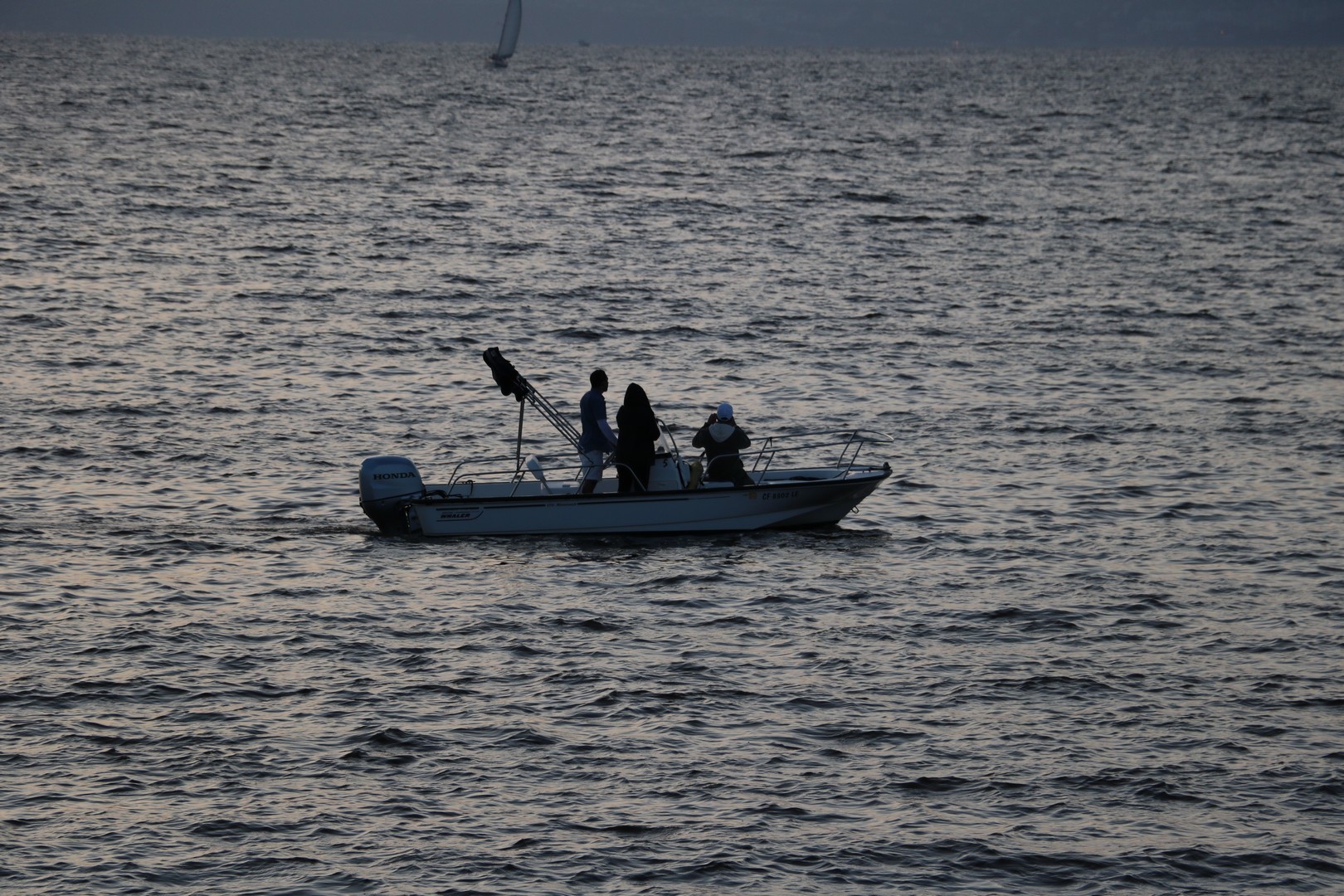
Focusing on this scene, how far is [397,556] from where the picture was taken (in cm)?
2141

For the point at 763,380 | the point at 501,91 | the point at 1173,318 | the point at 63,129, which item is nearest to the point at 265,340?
the point at 763,380

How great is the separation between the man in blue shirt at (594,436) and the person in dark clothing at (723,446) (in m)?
1.22

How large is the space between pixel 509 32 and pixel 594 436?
151093 millimetres

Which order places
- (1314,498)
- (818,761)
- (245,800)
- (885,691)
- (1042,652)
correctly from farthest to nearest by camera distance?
(1314,498) → (1042,652) → (885,691) → (818,761) → (245,800)

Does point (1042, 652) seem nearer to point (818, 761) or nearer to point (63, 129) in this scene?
point (818, 761)

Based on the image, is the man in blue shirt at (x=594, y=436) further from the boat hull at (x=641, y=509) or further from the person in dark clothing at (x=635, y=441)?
the boat hull at (x=641, y=509)

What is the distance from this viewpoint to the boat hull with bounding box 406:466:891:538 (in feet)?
72.0

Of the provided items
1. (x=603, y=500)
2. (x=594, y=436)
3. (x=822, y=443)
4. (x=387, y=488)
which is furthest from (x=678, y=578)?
(x=822, y=443)

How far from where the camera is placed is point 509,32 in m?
167

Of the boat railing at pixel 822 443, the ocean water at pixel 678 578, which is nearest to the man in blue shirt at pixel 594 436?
the ocean water at pixel 678 578

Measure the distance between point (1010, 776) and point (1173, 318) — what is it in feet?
89.1

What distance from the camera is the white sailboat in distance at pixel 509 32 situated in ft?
518

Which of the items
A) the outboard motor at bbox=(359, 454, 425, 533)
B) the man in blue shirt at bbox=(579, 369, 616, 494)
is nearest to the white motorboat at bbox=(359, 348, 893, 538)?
the outboard motor at bbox=(359, 454, 425, 533)

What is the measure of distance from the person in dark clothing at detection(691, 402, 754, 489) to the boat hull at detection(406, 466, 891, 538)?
306 mm
